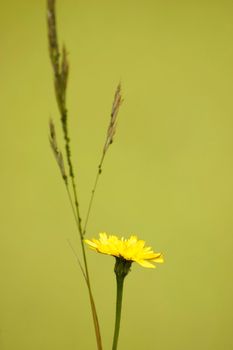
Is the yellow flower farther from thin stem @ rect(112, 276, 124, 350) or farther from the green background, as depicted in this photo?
the green background

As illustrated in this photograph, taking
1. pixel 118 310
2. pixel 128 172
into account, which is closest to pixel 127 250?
pixel 118 310

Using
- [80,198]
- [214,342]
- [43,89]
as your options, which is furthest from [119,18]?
[214,342]

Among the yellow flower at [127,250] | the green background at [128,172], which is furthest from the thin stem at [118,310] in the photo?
the green background at [128,172]

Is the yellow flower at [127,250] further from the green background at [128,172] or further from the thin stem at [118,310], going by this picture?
the green background at [128,172]

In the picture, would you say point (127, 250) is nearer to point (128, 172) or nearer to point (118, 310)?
point (118, 310)

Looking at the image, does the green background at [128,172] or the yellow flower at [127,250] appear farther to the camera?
the green background at [128,172]

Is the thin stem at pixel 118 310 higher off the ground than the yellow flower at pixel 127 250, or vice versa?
the yellow flower at pixel 127 250

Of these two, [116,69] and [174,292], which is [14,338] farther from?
[116,69]

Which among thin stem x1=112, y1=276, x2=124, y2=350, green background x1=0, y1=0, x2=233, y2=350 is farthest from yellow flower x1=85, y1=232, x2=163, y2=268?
green background x1=0, y1=0, x2=233, y2=350
